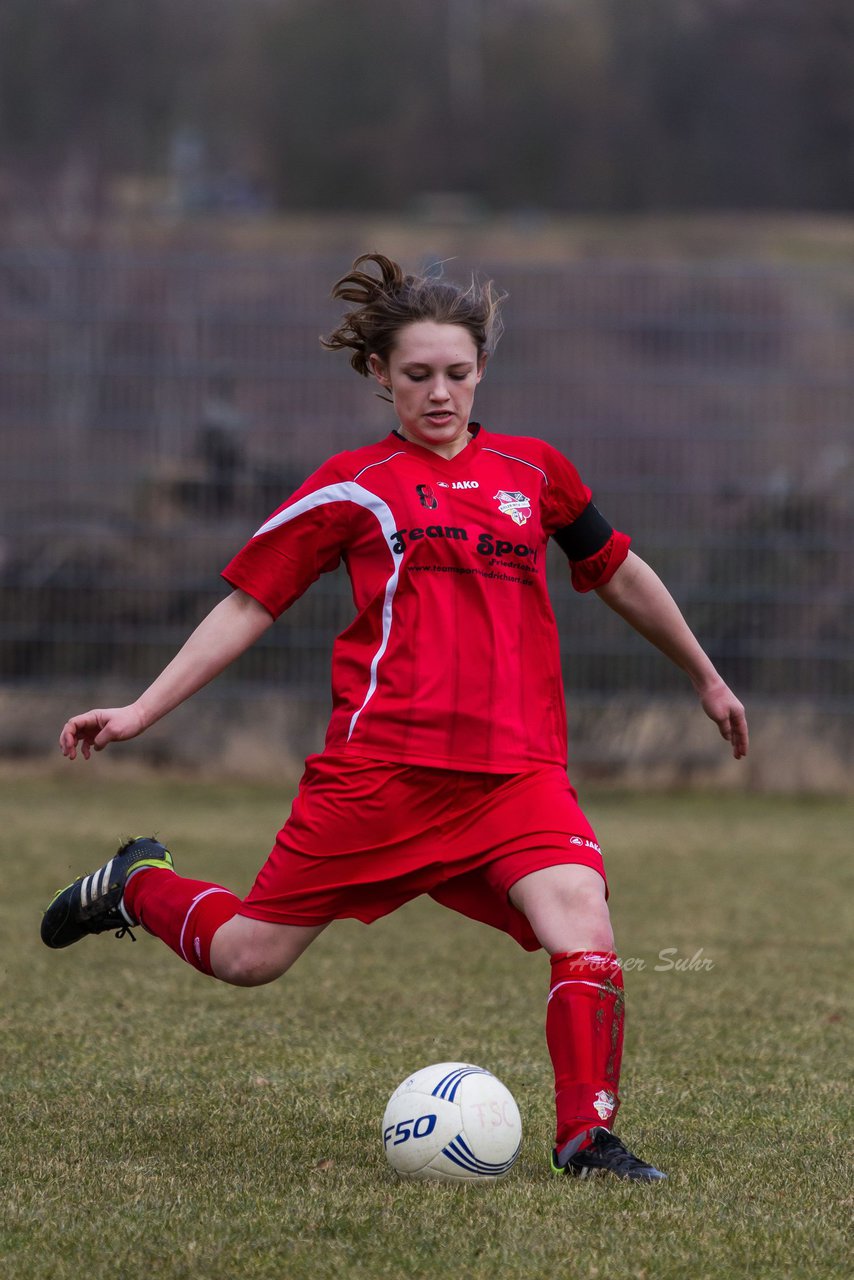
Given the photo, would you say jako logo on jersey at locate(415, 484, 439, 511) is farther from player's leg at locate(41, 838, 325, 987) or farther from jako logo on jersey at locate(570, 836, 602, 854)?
player's leg at locate(41, 838, 325, 987)

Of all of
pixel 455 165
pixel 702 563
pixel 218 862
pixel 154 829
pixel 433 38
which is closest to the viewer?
pixel 218 862

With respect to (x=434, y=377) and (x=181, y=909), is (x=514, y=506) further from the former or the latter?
(x=181, y=909)

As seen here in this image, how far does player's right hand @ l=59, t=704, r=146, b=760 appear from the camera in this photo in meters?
3.53

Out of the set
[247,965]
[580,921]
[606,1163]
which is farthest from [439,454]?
[606,1163]

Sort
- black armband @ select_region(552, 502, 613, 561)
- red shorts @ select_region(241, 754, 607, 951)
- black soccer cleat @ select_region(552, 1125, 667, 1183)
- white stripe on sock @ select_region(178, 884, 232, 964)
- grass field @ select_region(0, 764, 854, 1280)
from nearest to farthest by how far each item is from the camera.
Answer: grass field @ select_region(0, 764, 854, 1280) < black soccer cleat @ select_region(552, 1125, 667, 1183) < red shorts @ select_region(241, 754, 607, 951) < white stripe on sock @ select_region(178, 884, 232, 964) < black armband @ select_region(552, 502, 613, 561)

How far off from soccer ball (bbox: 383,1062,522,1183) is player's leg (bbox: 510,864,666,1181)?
11 cm

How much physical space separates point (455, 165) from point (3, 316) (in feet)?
138

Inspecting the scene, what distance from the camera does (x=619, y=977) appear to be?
3504 millimetres

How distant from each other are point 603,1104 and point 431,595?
1.03 metres

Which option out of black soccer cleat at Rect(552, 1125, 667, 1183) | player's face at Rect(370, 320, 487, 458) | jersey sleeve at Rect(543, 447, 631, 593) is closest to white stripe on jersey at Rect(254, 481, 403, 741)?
player's face at Rect(370, 320, 487, 458)

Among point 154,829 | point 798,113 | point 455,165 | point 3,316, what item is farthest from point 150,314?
point 455,165

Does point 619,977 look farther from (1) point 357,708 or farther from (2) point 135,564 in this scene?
(2) point 135,564

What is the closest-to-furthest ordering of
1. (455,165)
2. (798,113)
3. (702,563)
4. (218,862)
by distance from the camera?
(218,862)
(702,563)
(798,113)
(455,165)

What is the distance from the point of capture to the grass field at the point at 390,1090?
2965mm
